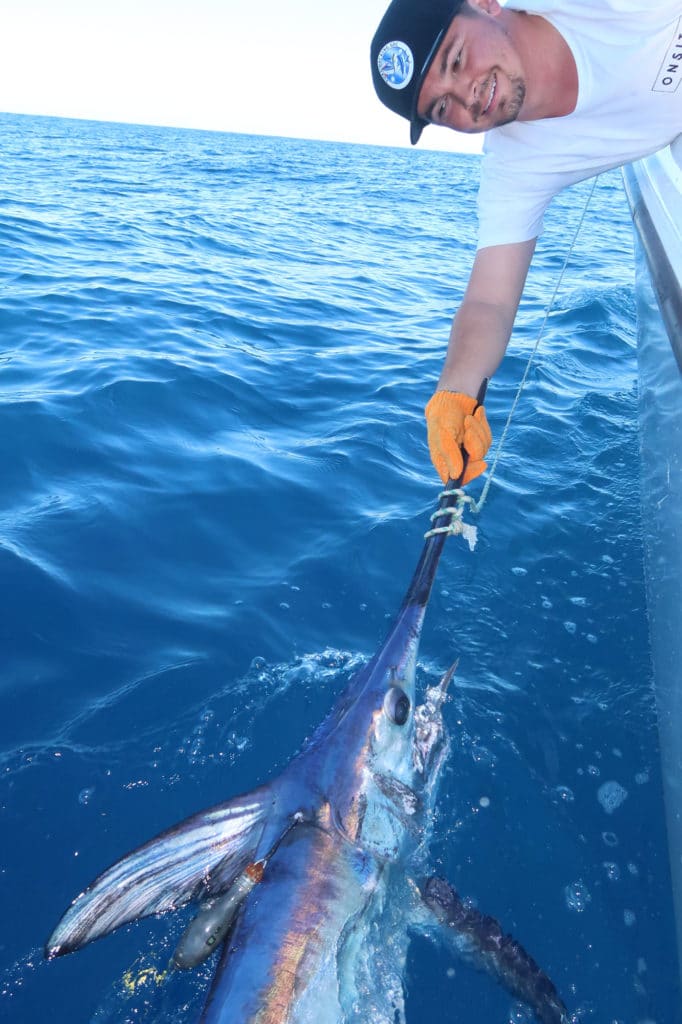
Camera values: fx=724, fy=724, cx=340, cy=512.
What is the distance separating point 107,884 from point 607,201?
73.2 feet

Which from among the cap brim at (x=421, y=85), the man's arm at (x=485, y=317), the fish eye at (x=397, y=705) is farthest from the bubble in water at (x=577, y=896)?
the cap brim at (x=421, y=85)

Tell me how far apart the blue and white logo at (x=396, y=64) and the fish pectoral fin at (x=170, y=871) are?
2427 millimetres

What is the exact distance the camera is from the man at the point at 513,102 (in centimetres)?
255

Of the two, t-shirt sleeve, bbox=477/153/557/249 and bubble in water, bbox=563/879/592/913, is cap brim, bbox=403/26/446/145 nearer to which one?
t-shirt sleeve, bbox=477/153/557/249

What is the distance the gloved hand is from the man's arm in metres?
0.14

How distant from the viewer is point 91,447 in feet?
15.9

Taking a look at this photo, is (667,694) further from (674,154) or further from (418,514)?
(674,154)

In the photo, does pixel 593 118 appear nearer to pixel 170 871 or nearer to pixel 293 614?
pixel 293 614

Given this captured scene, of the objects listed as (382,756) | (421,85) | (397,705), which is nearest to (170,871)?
(382,756)

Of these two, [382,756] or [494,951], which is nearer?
[494,951]

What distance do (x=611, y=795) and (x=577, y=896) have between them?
17.2 inches

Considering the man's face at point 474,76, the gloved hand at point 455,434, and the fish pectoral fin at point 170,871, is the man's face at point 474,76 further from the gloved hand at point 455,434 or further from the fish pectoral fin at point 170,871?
the fish pectoral fin at point 170,871

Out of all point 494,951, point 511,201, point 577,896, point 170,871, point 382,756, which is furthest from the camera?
point 511,201

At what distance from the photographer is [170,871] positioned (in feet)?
6.17
